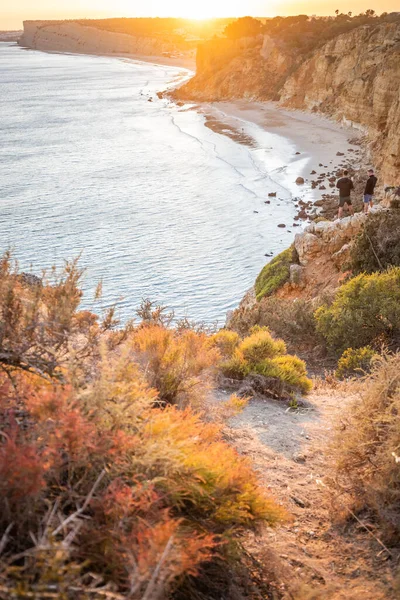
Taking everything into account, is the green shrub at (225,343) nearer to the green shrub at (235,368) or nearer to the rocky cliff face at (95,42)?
the green shrub at (235,368)

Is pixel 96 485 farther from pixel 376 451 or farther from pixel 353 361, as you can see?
pixel 353 361

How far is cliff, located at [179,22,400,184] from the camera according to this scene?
102 feet

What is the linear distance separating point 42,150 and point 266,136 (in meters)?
17.7

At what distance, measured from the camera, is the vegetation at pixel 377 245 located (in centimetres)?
1096

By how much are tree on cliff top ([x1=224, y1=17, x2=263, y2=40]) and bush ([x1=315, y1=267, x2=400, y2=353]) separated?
230 ft

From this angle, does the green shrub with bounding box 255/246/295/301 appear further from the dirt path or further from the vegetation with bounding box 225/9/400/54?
the vegetation with bounding box 225/9/400/54

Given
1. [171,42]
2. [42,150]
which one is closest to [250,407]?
[42,150]

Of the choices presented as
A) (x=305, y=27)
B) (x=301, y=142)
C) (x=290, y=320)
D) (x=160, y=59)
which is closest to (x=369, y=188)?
(x=290, y=320)

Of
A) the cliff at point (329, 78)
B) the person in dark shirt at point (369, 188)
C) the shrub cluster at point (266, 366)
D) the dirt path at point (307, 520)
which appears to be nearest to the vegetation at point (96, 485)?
the dirt path at point (307, 520)

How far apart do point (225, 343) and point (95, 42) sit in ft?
612

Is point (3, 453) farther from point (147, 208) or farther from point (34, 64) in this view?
point (34, 64)

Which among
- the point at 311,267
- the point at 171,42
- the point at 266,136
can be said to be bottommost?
the point at 311,267

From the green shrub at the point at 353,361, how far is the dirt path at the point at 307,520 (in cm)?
168

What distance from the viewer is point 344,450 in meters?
4.05
